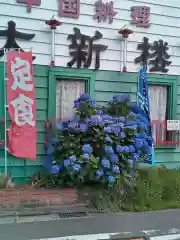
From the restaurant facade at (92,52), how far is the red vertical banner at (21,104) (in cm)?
36

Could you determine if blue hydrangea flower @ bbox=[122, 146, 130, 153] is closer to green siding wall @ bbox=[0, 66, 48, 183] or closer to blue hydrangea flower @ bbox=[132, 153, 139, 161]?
blue hydrangea flower @ bbox=[132, 153, 139, 161]

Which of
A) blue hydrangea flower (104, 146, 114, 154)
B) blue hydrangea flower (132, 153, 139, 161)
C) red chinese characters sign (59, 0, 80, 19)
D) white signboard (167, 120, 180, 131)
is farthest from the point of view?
white signboard (167, 120, 180, 131)

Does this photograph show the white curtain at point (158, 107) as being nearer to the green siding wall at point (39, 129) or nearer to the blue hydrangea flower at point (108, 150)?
the blue hydrangea flower at point (108, 150)

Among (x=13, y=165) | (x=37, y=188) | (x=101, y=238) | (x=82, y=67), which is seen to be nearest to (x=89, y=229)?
(x=101, y=238)

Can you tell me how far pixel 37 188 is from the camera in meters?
5.29

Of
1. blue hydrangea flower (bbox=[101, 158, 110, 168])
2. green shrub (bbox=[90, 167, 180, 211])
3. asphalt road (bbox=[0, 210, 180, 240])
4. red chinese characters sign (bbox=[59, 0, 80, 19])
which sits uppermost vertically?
red chinese characters sign (bbox=[59, 0, 80, 19])

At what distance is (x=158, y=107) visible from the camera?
266 inches

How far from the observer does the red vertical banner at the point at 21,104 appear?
200 inches

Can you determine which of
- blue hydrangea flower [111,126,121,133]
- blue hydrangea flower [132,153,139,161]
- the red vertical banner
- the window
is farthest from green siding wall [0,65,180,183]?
blue hydrangea flower [132,153,139,161]

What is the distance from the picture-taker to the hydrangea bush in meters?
4.52

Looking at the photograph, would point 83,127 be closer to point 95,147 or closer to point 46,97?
point 95,147

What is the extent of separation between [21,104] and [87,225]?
2.46 m

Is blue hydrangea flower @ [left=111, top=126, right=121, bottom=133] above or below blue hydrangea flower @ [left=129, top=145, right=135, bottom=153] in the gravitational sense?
above

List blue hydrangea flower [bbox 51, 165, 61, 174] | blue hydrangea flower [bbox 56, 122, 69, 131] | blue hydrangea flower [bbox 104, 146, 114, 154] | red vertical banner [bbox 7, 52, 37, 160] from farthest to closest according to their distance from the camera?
red vertical banner [bbox 7, 52, 37, 160] → blue hydrangea flower [bbox 56, 122, 69, 131] → blue hydrangea flower [bbox 51, 165, 61, 174] → blue hydrangea flower [bbox 104, 146, 114, 154]
